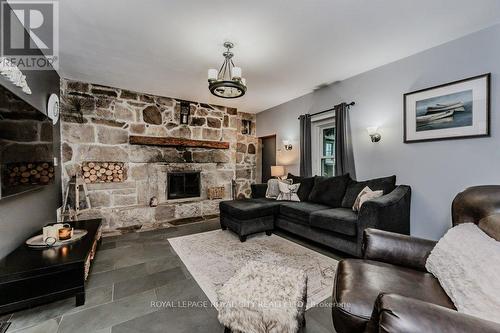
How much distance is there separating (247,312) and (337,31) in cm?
263

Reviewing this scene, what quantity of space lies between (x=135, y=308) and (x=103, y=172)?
8.88ft

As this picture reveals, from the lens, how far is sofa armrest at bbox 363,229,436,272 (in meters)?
1.45

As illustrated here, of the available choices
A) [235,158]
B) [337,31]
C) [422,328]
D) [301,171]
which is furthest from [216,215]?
[422,328]

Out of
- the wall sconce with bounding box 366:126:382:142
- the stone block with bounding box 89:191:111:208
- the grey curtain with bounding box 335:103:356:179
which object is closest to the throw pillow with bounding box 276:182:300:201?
the grey curtain with bounding box 335:103:356:179

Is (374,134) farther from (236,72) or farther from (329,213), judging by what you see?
(236,72)

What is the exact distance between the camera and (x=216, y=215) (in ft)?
15.2

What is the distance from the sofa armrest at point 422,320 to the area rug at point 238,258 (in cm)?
116

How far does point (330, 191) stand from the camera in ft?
11.1

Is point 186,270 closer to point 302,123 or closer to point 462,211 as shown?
→ point 462,211

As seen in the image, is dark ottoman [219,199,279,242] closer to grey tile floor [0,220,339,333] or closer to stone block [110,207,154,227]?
grey tile floor [0,220,339,333]

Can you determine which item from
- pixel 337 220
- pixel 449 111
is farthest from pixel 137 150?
pixel 449 111

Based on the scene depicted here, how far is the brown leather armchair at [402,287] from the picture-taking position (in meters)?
0.71

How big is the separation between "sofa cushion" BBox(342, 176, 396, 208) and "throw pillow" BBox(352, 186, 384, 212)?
0.38ft

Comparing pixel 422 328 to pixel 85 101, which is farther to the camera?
pixel 85 101
